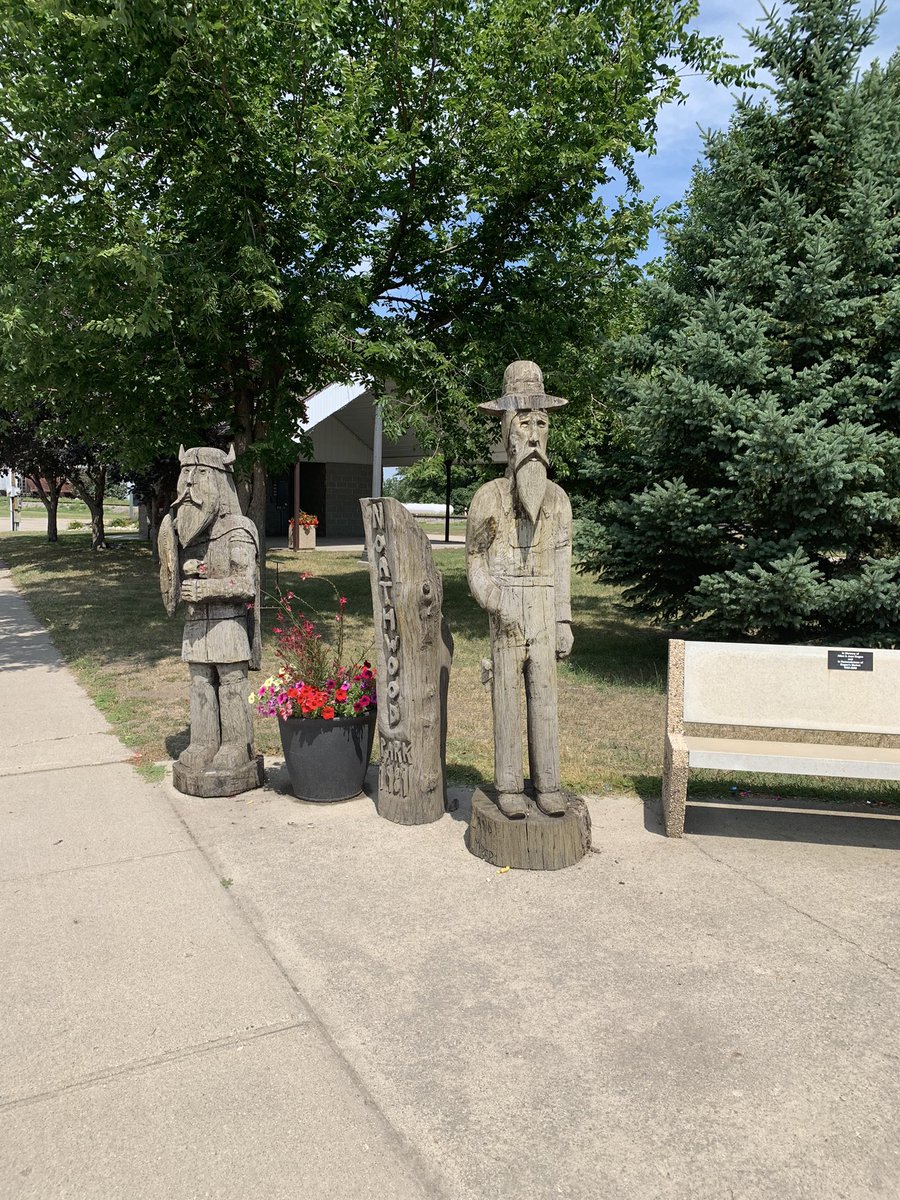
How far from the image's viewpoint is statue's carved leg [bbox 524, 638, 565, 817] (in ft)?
13.9

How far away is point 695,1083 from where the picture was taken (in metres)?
2.62

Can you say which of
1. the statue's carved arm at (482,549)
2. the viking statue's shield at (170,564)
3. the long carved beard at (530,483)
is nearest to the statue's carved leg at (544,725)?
the statue's carved arm at (482,549)

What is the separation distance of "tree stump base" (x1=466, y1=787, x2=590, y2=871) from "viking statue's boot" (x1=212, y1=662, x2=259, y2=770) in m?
1.83

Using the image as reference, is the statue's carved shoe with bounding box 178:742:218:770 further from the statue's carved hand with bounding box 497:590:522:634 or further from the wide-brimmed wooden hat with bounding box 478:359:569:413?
the wide-brimmed wooden hat with bounding box 478:359:569:413

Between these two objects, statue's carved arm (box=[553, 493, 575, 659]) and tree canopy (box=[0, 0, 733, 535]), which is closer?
statue's carved arm (box=[553, 493, 575, 659])

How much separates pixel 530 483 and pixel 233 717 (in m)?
2.56

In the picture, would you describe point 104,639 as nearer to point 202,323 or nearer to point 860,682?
point 202,323

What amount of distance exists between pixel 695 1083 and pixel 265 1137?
1.38 meters

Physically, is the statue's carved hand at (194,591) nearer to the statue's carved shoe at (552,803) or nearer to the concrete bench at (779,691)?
the statue's carved shoe at (552,803)

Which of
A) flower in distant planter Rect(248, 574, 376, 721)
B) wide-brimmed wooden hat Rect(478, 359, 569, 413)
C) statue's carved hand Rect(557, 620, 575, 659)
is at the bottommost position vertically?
flower in distant planter Rect(248, 574, 376, 721)

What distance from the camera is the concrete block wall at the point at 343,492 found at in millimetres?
29516

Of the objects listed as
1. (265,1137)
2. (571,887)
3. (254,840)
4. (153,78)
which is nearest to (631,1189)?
(265,1137)

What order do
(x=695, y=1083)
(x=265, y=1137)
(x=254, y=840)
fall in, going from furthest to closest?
1. (x=254, y=840)
2. (x=695, y=1083)
3. (x=265, y=1137)

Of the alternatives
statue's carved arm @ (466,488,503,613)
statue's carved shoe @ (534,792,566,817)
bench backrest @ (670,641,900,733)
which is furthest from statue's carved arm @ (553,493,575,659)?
bench backrest @ (670,641,900,733)
